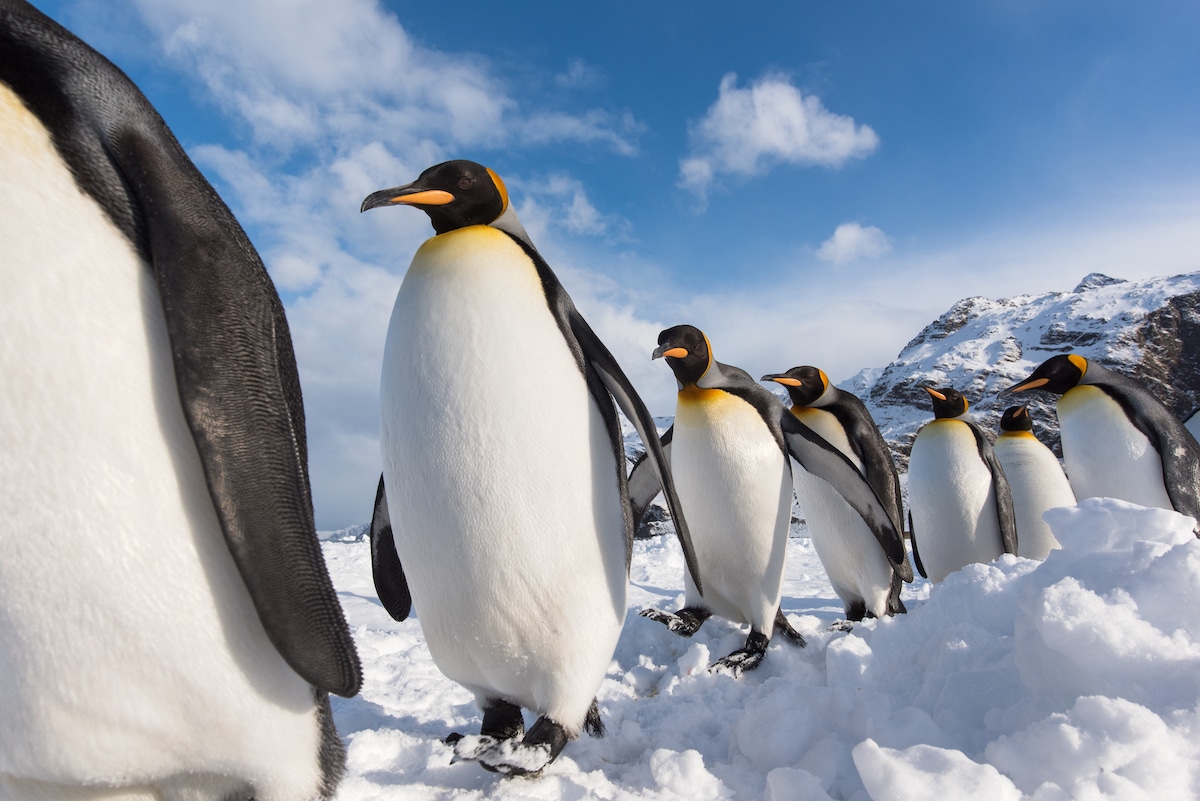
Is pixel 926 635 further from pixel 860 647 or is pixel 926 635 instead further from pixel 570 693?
pixel 570 693

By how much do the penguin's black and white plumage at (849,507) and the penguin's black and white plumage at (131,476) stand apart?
3.66 meters

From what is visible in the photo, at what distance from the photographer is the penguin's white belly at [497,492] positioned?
201 cm

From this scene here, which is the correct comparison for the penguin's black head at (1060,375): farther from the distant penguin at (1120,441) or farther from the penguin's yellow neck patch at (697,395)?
the penguin's yellow neck patch at (697,395)

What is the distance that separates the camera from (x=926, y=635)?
233 cm

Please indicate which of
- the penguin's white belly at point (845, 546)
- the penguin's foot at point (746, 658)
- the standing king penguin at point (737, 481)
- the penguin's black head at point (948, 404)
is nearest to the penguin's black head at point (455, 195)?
the standing king penguin at point (737, 481)

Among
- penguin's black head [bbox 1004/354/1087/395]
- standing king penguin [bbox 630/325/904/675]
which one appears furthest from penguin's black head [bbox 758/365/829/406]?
penguin's black head [bbox 1004/354/1087/395]

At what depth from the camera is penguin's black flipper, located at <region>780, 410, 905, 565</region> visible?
3973 mm

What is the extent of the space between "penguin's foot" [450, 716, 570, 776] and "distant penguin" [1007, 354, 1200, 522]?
223 inches

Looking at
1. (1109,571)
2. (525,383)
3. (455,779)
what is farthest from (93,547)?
(1109,571)

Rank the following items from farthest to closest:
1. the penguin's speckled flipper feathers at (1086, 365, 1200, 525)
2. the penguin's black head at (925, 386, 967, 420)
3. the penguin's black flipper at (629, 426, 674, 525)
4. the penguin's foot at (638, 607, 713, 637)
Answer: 1. the penguin's black head at (925, 386, 967, 420)
2. the penguin's speckled flipper feathers at (1086, 365, 1200, 525)
3. the penguin's black flipper at (629, 426, 674, 525)
4. the penguin's foot at (638, 607, 713, 637)

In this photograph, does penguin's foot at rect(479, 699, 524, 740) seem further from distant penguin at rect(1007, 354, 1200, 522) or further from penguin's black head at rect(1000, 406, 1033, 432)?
penguin's black head at rect(1000, 406, 1033, 432)

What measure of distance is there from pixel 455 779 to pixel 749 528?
2.08 m

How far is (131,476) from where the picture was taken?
107cm

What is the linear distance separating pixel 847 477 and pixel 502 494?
8.77 feet
